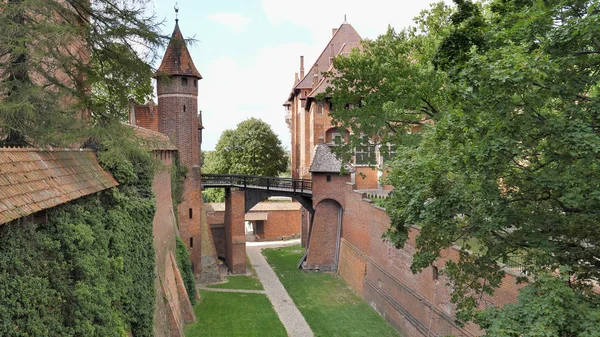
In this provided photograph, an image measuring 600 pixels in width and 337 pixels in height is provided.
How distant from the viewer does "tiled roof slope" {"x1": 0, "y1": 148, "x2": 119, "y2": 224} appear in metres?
5.64

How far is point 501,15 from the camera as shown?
8609 mm

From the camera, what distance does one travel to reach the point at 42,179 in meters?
6.68

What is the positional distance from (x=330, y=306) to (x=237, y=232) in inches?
306

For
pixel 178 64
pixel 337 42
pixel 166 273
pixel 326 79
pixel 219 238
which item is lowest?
pixel 219 238

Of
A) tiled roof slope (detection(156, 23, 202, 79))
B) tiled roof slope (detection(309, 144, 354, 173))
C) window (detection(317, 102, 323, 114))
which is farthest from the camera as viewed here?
window (detection(317, 102, 323, 114))

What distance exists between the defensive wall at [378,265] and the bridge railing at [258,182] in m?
1.06

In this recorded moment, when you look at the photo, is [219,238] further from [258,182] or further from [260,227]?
[260,227]

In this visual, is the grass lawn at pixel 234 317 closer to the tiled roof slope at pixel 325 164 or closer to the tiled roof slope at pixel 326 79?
the tiled roof slope at pixel 325 164

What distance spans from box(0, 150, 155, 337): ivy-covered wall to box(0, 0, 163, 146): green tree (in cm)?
112

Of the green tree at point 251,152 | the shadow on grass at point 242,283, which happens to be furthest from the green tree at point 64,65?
the green tree at point 251,152

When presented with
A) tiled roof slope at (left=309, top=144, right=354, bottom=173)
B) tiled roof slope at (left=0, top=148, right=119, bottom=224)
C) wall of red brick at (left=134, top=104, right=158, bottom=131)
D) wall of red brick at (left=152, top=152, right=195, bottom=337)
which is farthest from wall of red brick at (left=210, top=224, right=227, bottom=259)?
tiled roof slope at (left=0, top=148, right=119, bottom=224)

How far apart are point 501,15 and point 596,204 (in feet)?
12.8

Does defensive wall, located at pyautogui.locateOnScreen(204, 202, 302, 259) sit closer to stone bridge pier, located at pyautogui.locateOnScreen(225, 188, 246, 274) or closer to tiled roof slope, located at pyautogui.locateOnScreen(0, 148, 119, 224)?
stone bridge pier, located at pyautogui.locateOnScreen(225, 188, 246, 274)

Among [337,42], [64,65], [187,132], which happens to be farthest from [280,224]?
[64,65]
